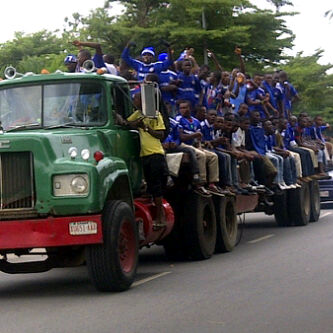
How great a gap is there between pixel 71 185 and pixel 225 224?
18.0 feet

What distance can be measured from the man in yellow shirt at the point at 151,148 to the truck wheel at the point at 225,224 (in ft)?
9.01

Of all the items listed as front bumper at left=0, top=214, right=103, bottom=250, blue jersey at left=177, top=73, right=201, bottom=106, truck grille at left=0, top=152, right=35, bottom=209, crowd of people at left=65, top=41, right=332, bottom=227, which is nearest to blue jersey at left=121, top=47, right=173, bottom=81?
crowd of people at left=65, top=41, right=332, bottom=227

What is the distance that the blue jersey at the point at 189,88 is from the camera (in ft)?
51.2

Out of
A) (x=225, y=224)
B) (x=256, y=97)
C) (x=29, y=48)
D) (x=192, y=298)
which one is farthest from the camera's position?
(x=29, y=48)

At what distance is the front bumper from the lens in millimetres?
10094

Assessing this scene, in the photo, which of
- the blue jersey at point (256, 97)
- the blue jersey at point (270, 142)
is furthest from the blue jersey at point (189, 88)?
the blue jersey at point (270, 142)

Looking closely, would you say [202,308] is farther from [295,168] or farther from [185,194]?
[295,168]

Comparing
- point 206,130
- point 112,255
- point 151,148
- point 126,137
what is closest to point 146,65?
point 206,130

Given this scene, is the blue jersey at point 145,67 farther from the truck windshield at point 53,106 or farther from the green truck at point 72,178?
the truck windshield at point 53,106

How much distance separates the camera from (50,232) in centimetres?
1011

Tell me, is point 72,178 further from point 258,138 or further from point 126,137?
point 258,138

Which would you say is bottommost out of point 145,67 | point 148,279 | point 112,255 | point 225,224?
point 148,279

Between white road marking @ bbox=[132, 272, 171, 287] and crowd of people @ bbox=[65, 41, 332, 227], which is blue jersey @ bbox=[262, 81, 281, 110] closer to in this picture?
crowd of people @ bbox=[65, 41, 332, 227]

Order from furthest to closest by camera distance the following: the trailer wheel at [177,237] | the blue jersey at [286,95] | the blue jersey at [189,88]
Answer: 1. the blue jersey at [286,95]
2. the blue jersey at [189,88]
3. the trailer wheel at [177,237]
